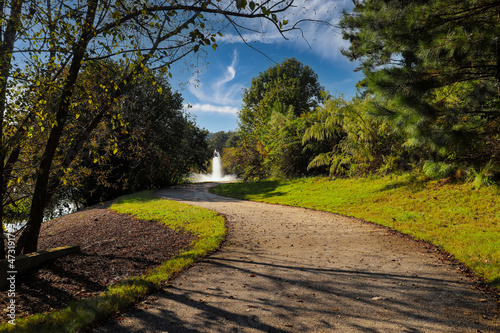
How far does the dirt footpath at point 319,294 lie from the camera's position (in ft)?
9.75

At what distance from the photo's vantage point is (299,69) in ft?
124

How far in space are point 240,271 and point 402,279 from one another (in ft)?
7.86

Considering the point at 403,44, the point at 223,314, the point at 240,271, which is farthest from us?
the point at 403,44

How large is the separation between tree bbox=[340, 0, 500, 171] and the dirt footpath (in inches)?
106

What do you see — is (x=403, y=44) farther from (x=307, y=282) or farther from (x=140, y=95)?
(x=140, y=95)

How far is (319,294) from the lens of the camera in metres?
3.70

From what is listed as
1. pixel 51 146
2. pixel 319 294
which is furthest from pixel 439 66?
pixel 51 146

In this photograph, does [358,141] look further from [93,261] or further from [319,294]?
[93,261]

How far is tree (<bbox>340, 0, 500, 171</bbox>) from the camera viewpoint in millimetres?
5012

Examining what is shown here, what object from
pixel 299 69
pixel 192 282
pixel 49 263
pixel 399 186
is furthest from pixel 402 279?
pixel 299 69

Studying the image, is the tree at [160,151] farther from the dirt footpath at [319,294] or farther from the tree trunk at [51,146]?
the dirt footpath at [319,294]

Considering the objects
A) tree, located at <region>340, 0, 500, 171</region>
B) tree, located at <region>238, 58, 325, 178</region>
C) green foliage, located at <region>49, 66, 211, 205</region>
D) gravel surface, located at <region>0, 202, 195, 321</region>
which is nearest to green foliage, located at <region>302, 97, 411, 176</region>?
tree, located at <region>238, 58, 325, 178</region>

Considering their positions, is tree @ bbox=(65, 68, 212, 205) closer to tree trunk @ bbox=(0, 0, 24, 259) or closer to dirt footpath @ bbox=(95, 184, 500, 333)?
tree trunk @ bbox=(0, 0, 24, 259)

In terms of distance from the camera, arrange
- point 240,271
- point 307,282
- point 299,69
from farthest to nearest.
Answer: point 299,69 → point 240,271 → point 307,282
